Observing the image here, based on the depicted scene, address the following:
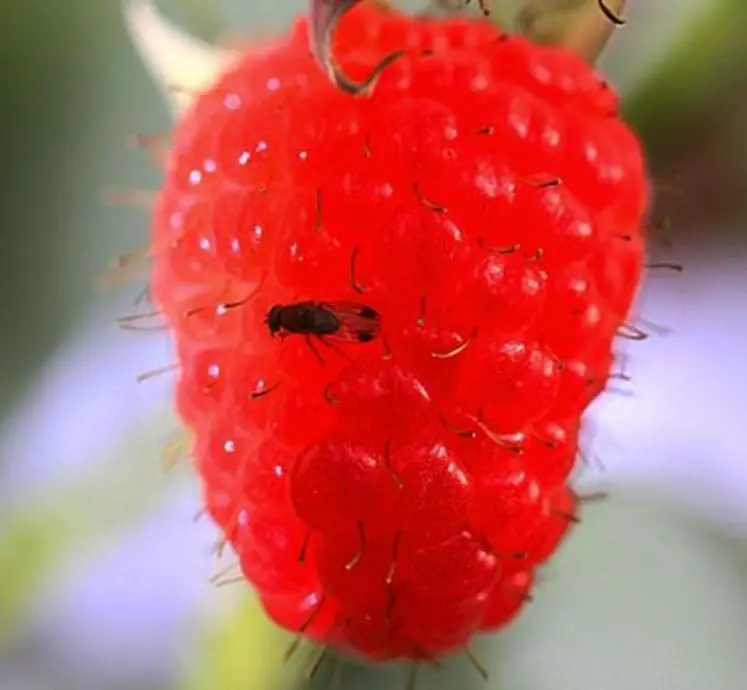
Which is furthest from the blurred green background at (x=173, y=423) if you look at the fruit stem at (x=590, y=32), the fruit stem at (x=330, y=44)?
the fruit stem at (x=330, y=44)

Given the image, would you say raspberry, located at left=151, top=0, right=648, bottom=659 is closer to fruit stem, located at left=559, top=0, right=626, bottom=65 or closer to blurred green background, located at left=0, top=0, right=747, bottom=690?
fruit stem, located at left=559, top=0, right=626, bottom=65

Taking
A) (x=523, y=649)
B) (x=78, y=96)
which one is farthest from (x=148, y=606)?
(x=78, y=96)

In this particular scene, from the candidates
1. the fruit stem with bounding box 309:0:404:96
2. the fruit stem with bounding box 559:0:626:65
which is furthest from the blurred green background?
the fruit stem with bounding box 309:0:404:96

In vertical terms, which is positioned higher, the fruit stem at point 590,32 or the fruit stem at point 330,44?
the fruit stem at point 330,44

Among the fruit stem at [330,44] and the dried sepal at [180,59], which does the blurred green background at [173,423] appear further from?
the fruit stem at [330,44]

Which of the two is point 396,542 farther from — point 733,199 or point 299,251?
point 733,199
